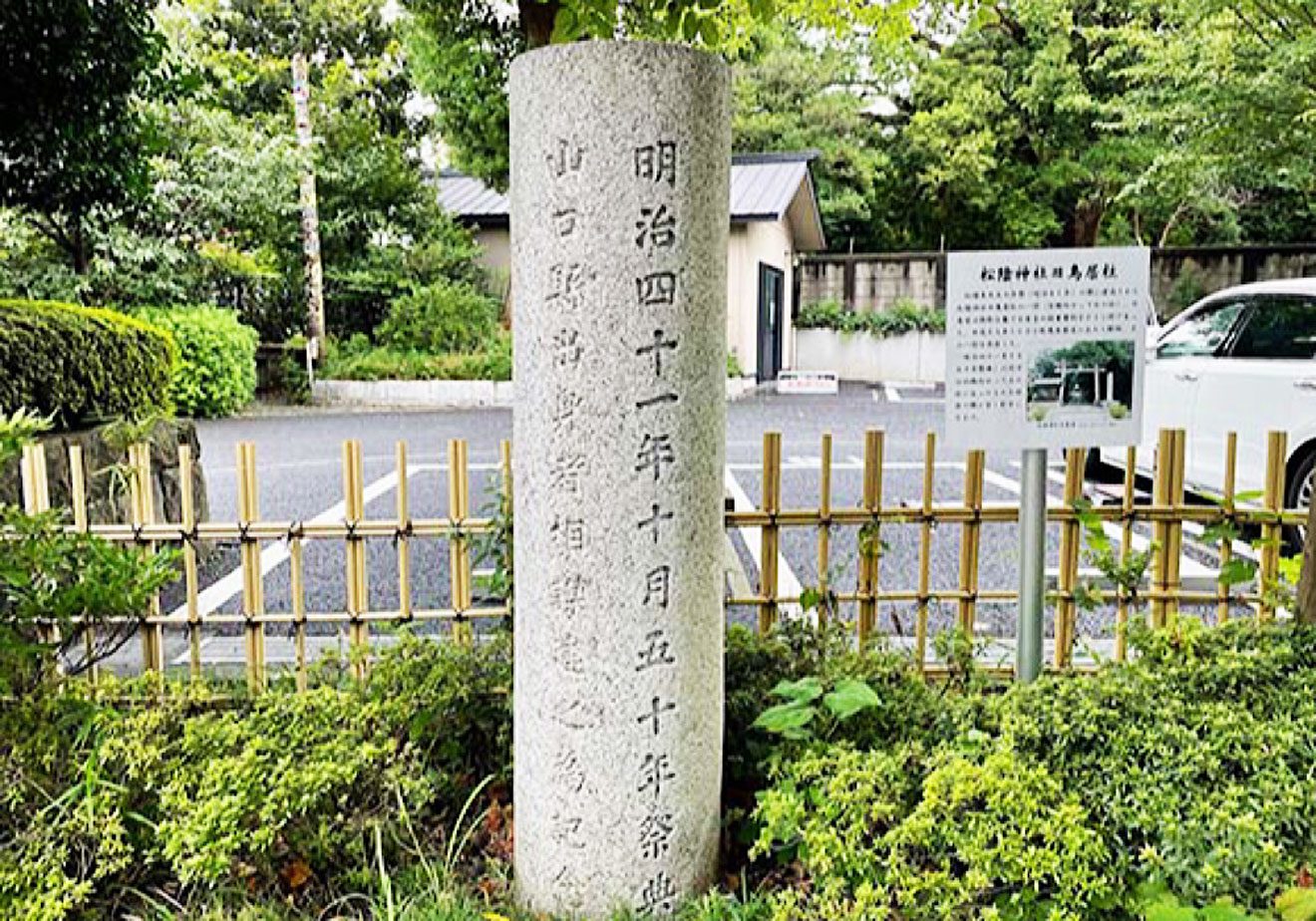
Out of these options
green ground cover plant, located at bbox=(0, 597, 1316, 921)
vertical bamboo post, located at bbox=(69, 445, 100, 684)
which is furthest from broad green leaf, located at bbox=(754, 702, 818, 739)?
vertical bamboo post, located at bbox=(69, 445, 100, 684)

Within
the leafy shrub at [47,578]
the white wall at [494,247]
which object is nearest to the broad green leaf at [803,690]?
the leafy shrub at [47,578]

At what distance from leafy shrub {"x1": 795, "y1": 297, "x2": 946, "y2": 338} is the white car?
1101 centimetres

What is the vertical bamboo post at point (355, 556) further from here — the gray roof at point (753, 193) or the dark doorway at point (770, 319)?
the dark doorway at point (770, 319)

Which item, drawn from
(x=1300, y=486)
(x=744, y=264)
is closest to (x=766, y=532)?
(x=1300, y=486)

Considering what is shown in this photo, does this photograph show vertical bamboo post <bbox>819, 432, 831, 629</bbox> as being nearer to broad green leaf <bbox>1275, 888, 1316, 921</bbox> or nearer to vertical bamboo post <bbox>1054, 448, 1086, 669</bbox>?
vertical bamboo post <bbox>1054, 448, 1086, 669</bbox>

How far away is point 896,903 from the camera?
197cm

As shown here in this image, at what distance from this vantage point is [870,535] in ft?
10.1

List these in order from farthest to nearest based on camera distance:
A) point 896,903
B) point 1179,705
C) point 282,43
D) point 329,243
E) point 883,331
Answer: point 282,43
point 883,331
point 329,243
point 1179,705
point 896,903

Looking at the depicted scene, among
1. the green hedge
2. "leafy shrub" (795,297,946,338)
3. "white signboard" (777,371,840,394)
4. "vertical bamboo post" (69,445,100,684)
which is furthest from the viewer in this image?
"leafy shrub" (795,297,946,338)

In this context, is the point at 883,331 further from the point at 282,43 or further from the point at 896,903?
the point at 896,903

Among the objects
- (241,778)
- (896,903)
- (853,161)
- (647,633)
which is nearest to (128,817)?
(241,778)

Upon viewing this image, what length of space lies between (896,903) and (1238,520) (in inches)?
77.0

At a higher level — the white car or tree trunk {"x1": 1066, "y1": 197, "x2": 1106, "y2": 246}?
tree trunk {"x1": 1066, "y1": 197, "x2": 1106, "y2": 246}

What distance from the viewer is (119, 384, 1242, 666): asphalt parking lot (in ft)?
14.9
